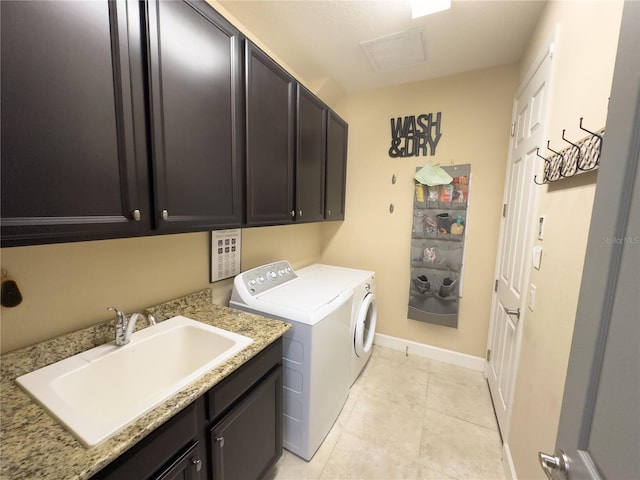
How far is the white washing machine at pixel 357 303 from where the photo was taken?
1.98m

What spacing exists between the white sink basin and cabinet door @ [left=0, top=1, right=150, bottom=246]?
0.52 meters

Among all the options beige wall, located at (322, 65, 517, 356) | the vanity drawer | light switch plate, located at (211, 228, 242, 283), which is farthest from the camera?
beige wall, located at (322, 65, 517, 356)

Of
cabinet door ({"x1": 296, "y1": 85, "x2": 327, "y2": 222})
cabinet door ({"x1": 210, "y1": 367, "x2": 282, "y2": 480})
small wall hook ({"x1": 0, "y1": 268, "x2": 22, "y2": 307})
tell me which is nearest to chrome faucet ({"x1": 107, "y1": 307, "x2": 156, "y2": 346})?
small wall hook ({"x1": 0, "y1": 268, "x2": 22, "y2": 307})

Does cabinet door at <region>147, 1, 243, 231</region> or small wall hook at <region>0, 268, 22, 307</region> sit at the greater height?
cabinet door at <region>147, 1, 243, 231</region>

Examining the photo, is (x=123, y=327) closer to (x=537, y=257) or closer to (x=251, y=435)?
(x=251, y=435)

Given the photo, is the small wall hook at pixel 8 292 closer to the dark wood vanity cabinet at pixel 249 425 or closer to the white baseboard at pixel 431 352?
the dark wood vanity cabinet at pixel 249 425

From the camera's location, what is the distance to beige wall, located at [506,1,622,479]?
34.2 inches

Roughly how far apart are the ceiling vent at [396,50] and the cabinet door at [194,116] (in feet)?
3.79

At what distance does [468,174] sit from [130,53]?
2.42 metres

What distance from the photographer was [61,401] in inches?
30.6

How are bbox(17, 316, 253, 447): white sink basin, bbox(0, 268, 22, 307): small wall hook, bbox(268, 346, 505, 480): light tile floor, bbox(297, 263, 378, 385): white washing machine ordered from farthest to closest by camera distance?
bbox(297, 263, 378, 385): white washing machine
bbox(268, 346, 505, 480): light tile floor
bbox(0, 268, 22, 307): small wall hook
bbox(17, 316, 253, 447): white sink basin

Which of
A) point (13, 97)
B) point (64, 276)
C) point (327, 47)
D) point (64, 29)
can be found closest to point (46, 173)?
point (13, 97)

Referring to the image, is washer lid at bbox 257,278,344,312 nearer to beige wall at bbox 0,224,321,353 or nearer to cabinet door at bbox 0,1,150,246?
beige wall at bbox 0,224,321,353

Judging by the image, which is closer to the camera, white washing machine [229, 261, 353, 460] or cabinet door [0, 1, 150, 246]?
cabinet door [0, 1, 150, 246]
